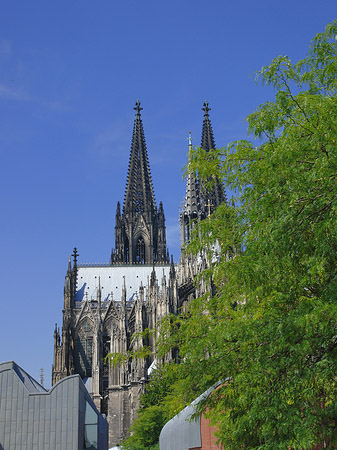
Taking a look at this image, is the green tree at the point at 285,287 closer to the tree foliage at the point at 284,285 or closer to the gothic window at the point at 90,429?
the tree foliage at the point at 284,285

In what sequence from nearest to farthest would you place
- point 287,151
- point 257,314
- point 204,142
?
point 287,151 → point 257,314 → point 204,142

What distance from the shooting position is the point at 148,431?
44.1m

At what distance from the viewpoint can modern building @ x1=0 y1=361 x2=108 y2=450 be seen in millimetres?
24531

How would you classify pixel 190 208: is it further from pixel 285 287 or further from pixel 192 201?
pixel 285 287

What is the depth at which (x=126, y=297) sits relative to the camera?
70938mm

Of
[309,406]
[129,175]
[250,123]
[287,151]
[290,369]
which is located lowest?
[309,406]

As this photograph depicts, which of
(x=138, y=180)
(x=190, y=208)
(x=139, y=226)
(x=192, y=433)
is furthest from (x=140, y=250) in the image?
(x=192, y=433)

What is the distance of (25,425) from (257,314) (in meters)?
17.5

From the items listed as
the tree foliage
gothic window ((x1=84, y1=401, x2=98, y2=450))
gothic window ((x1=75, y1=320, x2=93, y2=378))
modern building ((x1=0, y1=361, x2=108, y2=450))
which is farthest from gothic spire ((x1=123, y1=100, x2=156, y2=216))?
the tree foliage

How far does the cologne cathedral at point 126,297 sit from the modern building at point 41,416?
16883 millimetres

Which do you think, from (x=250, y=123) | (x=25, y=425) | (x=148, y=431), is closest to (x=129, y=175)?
(x=148, y=431)

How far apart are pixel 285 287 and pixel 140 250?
7348cm

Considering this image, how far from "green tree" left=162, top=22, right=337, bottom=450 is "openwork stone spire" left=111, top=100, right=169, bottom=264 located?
68.8 meters

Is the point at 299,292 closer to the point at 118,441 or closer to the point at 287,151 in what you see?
the point at 287,151
